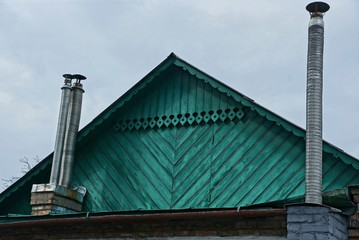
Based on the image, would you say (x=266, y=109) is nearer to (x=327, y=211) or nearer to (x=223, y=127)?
(x=223, y=127)

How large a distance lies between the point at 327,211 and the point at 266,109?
130 inches

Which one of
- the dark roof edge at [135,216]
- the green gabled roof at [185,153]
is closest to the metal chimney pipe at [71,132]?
the green gabled roof at [185,153]

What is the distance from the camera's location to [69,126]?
12.1 m

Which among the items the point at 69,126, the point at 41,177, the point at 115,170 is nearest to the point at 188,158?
the point at 115,170

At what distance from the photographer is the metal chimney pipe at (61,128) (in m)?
11.8

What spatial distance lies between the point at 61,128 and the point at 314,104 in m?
4.96

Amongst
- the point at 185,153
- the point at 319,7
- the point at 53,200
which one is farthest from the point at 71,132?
the point at 319,7

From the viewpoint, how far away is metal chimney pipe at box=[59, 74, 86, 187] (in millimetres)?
11789

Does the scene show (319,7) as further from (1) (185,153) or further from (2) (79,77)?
(2) (79,77)

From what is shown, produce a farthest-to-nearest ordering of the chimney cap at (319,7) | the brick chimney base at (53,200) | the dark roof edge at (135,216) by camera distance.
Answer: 1. the brick chimney base at (53,200)
2. the chimney cap at (319,7)
3. the dark roof edge at (135,216)

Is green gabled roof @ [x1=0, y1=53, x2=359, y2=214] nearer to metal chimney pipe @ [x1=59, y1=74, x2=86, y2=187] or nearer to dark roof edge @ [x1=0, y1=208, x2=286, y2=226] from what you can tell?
metal chimney pipe @ [x1=59, y1=74, x2=86, y2=187]

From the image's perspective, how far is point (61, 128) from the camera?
1201 cm

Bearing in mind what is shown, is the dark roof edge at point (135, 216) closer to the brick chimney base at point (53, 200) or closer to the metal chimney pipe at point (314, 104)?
the metal chimney pipe at point (314, 104)

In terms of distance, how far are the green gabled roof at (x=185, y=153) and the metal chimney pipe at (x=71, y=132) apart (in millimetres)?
233
